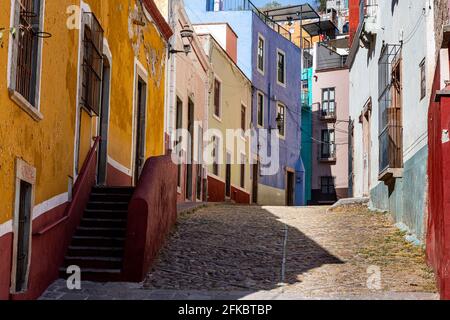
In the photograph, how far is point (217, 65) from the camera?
25422 millimetres

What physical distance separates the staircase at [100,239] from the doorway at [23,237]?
58.7 inches

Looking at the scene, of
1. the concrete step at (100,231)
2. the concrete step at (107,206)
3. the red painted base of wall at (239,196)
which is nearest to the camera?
the concrete step at (100,231)

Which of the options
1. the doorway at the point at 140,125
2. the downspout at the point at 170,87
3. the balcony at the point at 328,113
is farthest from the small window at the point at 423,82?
the balcony at the point at 328,113

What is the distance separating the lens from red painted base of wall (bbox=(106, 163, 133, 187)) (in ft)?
43.1

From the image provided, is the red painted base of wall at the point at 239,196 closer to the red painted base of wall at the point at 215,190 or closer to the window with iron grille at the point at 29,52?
the red painted base of wall at the point at 215,190

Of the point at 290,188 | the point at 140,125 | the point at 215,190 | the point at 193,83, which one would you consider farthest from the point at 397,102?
the point at 290,188

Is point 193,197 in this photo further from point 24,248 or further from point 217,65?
point 24,248

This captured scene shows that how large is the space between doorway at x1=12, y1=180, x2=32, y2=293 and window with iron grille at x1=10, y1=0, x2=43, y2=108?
1031 mm

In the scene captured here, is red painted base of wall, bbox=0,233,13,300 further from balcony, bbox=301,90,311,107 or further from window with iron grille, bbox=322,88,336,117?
balcony, bbox=301,90,311,107

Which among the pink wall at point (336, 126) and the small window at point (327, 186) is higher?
the pink wall at point (336, 126)

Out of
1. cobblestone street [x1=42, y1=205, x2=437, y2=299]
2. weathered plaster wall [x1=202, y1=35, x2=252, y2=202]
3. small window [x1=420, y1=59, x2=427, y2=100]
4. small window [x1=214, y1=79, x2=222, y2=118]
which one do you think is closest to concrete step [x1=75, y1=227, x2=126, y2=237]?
cobblestone street [x1=42, y1=205, x2=437, y2=299]

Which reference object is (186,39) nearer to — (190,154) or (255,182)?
(190,154)

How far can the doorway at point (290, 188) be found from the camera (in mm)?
35156

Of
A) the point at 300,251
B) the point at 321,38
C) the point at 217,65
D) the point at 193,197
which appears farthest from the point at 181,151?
the point at 321,38
